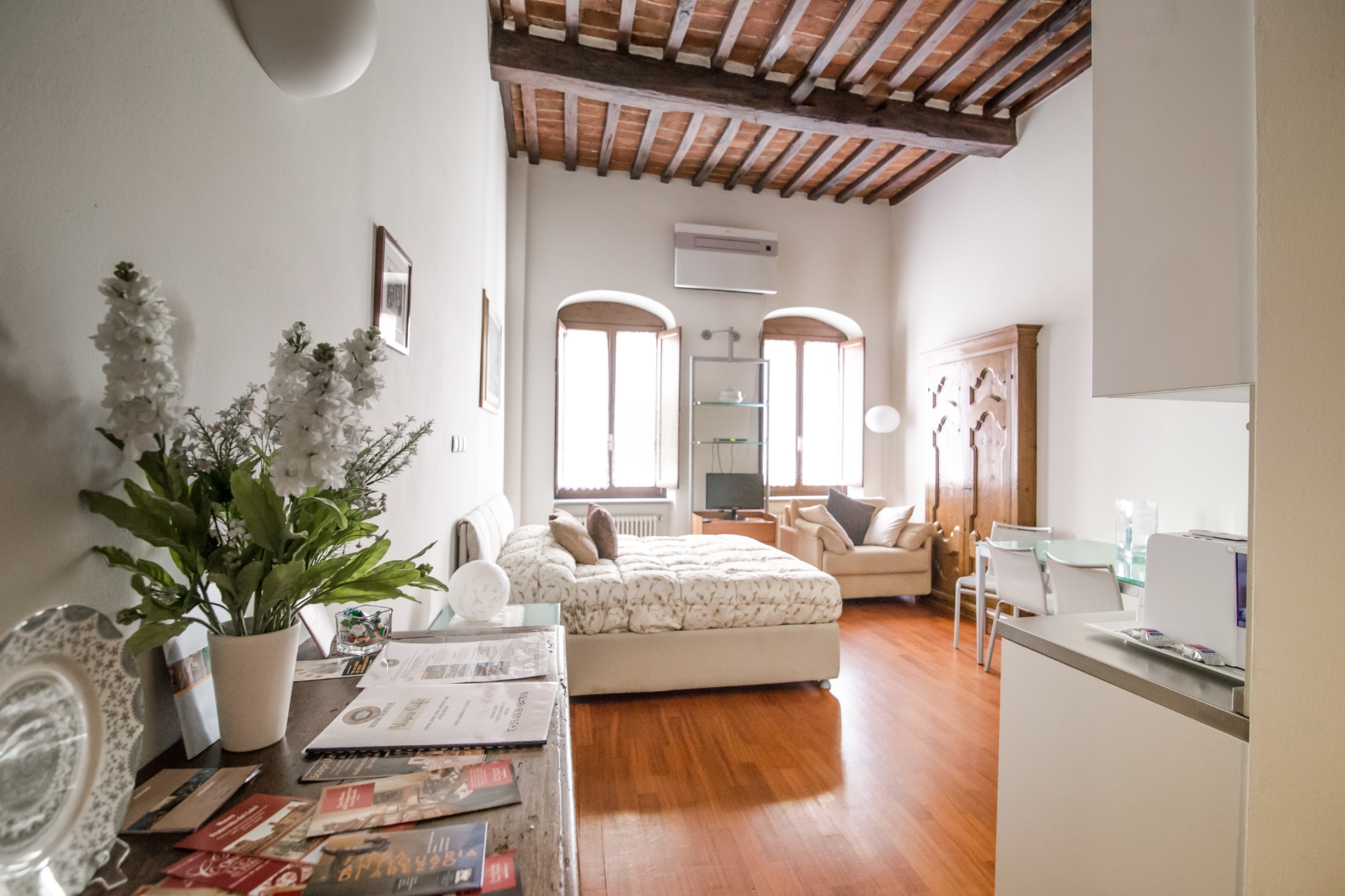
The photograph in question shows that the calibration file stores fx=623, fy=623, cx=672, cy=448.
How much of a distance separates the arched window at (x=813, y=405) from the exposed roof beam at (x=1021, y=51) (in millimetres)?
2280

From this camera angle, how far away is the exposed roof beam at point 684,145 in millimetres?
4469

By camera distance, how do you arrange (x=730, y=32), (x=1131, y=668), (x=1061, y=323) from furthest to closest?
(x=1061, y=323) < (x=730, y=32) < (x=1131, y=668)

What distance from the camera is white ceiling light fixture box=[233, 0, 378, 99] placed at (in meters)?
1.04

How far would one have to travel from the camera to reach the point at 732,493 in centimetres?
564

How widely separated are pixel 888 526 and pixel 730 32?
3739 mm

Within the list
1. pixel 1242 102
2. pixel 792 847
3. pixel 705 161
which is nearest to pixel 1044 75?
pixel 705 161

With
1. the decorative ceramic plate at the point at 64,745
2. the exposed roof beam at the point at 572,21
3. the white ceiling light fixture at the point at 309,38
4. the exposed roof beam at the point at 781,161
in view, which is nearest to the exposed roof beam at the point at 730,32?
the exposed roof beam at the point at 572,21

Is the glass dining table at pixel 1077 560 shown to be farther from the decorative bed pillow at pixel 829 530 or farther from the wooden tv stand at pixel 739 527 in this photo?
the wooden tv stand at pixel 739 527

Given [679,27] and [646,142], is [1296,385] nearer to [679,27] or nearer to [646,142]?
[679,27]

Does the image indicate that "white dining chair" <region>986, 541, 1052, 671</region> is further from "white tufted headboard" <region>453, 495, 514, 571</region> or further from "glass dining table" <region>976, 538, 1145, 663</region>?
"white tufted headboard" <region>453, 495, 514, 571</region>

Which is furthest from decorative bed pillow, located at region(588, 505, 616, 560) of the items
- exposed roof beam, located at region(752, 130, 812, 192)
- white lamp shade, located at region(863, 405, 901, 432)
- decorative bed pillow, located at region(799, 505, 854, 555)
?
exposed roof beam, located at region(752, 130, 812, 192)

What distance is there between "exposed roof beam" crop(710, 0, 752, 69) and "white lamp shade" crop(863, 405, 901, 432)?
3.17 metres

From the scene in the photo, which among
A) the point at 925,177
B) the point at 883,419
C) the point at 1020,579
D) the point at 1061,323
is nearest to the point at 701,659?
the point at 1020,579

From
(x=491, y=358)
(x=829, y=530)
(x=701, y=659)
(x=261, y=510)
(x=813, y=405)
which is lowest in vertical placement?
(x=701, y=659)
